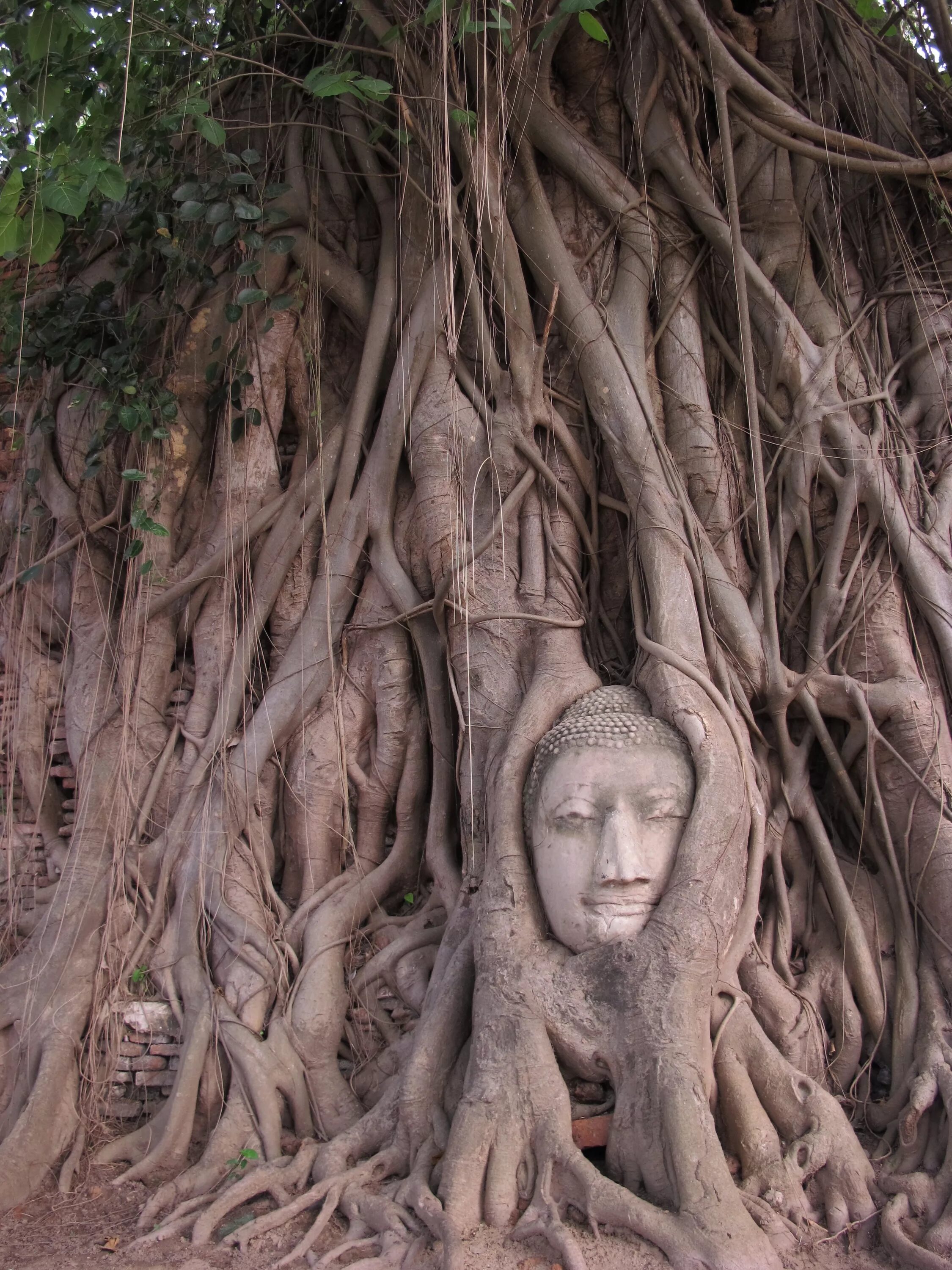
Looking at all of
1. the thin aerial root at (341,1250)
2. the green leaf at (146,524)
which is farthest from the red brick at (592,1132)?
the green leaf at (146,524)

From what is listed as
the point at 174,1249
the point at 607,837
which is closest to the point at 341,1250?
the point at 174,1249

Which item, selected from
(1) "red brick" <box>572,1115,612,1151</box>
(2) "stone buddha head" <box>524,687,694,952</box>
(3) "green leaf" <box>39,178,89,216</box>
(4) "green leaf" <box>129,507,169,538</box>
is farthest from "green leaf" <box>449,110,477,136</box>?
(1) "red brick" <box>572,1115,612,1151</box>

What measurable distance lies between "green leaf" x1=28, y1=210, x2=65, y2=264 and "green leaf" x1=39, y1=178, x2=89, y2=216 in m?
0.04

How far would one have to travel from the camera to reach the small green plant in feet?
9.03

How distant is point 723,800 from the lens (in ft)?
8.98

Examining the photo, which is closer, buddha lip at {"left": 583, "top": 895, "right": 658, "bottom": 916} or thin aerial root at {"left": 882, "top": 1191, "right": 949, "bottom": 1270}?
thin aerial root at {"left": 882, "top": 1191, "right": 949, "bottom": 1270}

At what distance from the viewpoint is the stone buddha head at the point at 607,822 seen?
2.69 metres

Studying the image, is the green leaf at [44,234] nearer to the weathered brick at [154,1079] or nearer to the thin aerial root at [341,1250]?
the weathered brick at [154,1079]

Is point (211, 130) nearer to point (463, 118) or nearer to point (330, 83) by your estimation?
point (330, 83)

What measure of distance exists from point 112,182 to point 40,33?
A: 1.97ft

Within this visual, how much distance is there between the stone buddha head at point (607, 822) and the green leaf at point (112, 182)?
1931 mm

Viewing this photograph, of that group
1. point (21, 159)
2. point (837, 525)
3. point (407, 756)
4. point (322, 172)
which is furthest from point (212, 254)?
point (837, 525)

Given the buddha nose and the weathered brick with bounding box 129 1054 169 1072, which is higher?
the buddha nose

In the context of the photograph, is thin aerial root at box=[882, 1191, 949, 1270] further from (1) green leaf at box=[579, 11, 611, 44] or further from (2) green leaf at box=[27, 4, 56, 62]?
(2) green leaf at box=[27, 4, 56, 62]
